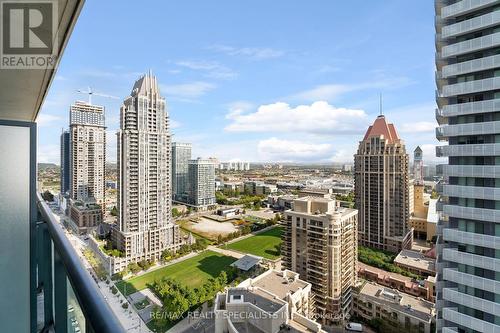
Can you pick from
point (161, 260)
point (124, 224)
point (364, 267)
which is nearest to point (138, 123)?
point (124, 224)

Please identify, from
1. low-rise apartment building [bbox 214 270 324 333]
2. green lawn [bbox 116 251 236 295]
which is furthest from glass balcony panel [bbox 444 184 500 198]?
green lawn [bbox 116 251 236 295]

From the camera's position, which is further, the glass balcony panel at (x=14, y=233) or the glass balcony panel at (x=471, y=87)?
the glass balcony panel at (x=471, y=87)

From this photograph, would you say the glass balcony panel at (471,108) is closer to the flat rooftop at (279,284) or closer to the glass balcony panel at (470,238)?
the glass balcony panel at (470,238)

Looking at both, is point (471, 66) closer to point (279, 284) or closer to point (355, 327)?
point (279, 284)

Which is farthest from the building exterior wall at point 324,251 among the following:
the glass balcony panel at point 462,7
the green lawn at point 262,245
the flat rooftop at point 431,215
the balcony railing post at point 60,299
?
the flat rooftop at point 431,215

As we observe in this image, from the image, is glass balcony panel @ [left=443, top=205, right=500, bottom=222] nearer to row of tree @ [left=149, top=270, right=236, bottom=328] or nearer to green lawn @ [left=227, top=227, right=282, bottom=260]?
row of tree @ [left=149, top=270, right=236, bottom=328]

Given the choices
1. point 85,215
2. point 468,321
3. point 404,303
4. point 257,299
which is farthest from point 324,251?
point 85,215
